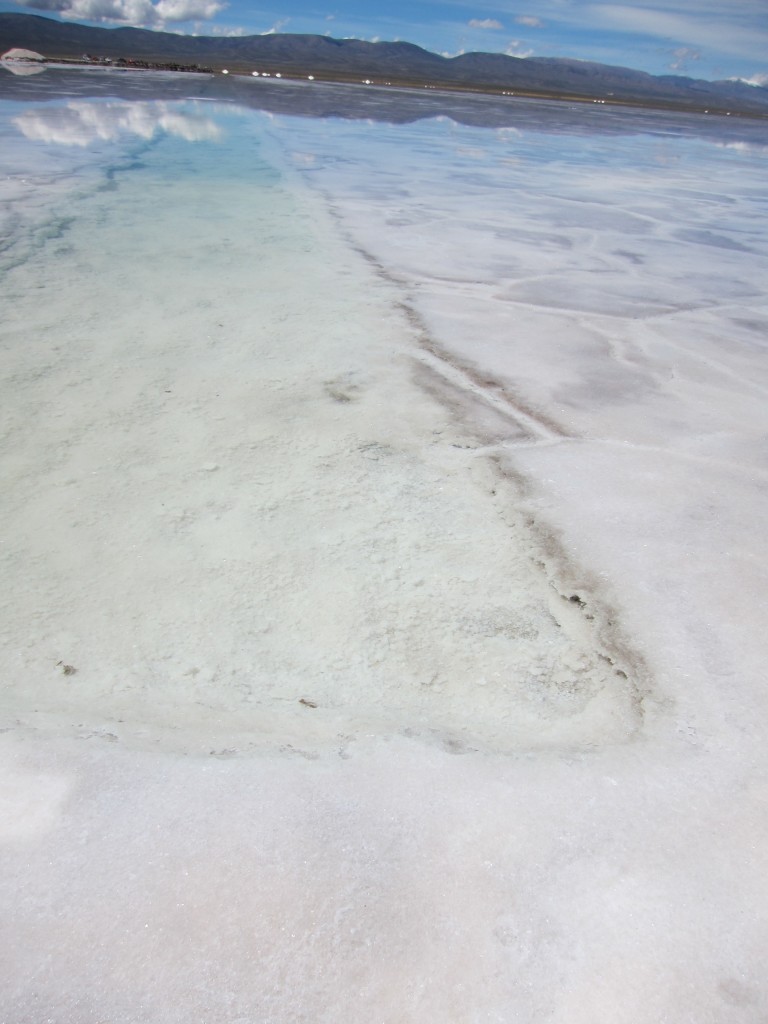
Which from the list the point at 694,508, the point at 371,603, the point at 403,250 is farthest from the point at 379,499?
the point at 403,250

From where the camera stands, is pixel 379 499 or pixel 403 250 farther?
pixel 403 250

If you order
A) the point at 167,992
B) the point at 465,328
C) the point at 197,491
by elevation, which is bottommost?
the point at 167,992

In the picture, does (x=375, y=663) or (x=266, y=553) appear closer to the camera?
(x=375, y=663)

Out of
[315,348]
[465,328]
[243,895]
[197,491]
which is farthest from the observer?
[465,328]

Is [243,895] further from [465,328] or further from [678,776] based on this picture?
[465,328]

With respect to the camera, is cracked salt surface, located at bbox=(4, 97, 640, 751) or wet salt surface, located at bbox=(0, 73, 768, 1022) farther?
cracked salt surface, located at bbox=(4, 97, 640, 751)

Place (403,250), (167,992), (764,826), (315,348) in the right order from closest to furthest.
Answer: (167,992), (764,826), (315,348), (403,250)

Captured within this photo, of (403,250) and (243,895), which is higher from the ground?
(403,250)

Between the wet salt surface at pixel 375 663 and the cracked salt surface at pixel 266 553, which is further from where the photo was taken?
the cracked salt surface at pixel 266 553
